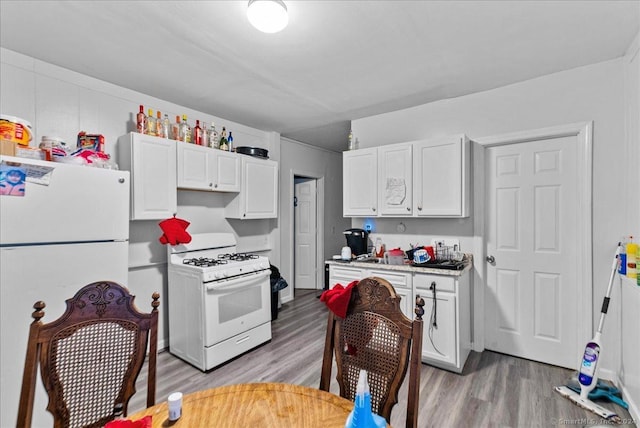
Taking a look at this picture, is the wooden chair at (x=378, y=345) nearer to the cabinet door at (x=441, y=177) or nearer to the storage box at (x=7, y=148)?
the cabinet door at (x=441, y=177)

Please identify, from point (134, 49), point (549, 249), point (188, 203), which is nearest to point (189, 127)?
point (188, 203)

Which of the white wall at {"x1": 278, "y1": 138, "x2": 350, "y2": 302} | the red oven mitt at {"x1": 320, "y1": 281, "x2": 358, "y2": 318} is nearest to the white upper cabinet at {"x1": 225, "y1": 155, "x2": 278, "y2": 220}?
the white wall at {"x1": 278, "y1": 138, "x2": 350, "y2": 302}

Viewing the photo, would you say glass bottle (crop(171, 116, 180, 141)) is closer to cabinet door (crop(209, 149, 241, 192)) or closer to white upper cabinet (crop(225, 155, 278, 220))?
cabinet door (crop(209, 149, 241, 192))

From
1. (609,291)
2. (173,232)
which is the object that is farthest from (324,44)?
(609,291)

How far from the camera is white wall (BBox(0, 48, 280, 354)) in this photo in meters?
2.34

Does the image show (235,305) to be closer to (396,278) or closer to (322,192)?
(396,278)

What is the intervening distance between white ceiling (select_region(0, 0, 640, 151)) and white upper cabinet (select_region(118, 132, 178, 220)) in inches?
21.9

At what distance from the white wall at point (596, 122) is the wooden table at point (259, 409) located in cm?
221

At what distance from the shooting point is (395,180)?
3.22 metres

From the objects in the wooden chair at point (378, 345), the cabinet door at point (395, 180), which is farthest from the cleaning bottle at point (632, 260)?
the wooden chair at point (378, 345)

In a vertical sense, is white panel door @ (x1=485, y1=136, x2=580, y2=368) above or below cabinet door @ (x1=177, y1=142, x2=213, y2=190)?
below

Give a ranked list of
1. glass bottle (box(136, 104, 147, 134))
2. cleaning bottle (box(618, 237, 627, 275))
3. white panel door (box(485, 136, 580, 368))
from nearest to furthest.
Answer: cleaning bottle (box(618, 237, 627, 275)) < white panel door (box(485, 136, 580, 368)) < glass bottle (box(136, 104, 147, 134))

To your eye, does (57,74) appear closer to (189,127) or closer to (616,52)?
(189,127)

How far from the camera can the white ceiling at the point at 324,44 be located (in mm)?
1818
